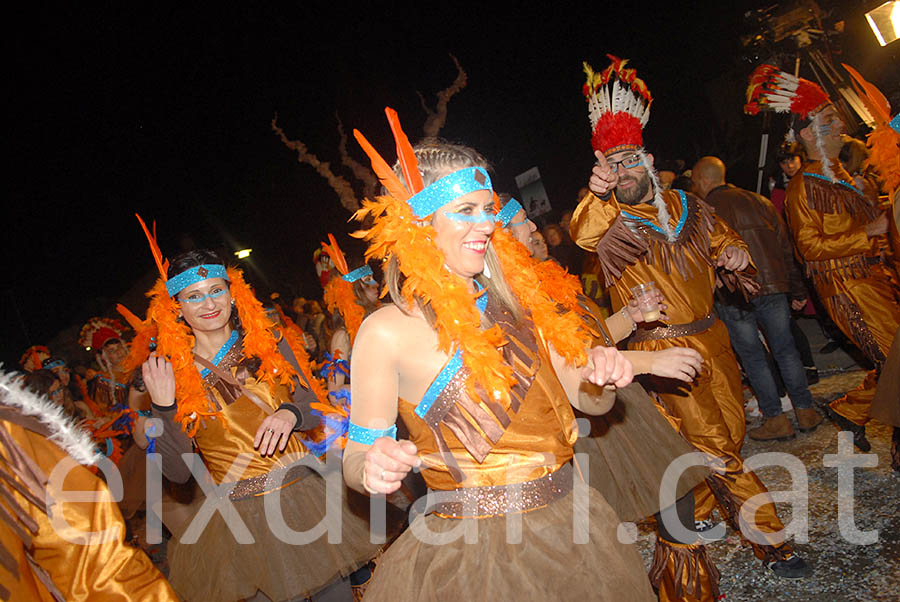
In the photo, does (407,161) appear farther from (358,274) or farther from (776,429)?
(776,429)

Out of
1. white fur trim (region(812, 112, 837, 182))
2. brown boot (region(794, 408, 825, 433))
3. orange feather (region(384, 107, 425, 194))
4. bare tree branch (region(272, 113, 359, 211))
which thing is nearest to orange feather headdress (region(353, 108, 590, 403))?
orange feather (region(384, 107, 425, 194))

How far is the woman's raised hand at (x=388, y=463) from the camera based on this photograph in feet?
5.22

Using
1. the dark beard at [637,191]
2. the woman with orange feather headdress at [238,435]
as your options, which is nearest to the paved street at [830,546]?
the woman with orange feather headdress at [238,435]

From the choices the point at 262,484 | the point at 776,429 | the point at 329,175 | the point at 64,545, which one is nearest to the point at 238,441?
the point at 262,484

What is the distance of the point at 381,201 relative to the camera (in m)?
1.97

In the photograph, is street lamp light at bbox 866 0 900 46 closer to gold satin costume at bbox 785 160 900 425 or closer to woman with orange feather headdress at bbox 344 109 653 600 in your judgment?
gold satin costume at bbox 785 160 900 425

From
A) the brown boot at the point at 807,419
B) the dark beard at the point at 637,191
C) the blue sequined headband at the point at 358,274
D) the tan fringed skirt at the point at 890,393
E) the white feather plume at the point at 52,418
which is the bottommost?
the brown boot at the point at 807,419

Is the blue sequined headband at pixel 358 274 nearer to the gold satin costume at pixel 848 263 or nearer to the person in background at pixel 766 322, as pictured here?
the person in background at pixel 766 322

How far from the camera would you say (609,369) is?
1.67 metres

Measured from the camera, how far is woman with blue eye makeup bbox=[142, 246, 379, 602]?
302 centimetres

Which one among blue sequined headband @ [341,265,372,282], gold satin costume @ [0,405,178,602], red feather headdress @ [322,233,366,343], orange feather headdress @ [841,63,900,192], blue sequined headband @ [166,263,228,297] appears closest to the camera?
gold satin costume @ [0,405,178,602]

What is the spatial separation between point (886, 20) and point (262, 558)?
24.1ft

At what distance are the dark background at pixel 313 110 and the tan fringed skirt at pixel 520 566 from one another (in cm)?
683

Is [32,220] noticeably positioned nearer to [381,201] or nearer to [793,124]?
[381,201]
